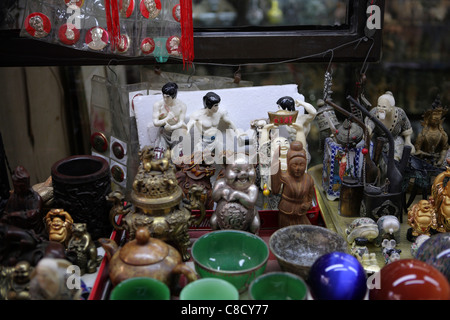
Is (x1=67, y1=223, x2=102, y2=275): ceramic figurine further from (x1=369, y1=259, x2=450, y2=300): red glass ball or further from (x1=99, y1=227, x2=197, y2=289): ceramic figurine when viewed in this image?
(x1=369, y1=259, x2=450, y2=300): red glass ball

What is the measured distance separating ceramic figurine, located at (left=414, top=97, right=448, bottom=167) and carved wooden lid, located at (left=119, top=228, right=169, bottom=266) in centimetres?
140

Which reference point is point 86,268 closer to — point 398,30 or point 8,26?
point 8,26

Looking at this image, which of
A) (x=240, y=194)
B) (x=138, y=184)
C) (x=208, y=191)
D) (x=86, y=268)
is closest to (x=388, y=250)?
(x=240, y=194)

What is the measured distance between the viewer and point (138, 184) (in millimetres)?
1726

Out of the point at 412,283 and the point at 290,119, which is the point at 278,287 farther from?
Answer: the point at 290,119

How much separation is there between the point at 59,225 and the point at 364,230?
3.73ft

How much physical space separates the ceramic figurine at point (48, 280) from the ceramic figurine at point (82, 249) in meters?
0.34

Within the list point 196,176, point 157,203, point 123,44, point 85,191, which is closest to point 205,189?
point 196,176

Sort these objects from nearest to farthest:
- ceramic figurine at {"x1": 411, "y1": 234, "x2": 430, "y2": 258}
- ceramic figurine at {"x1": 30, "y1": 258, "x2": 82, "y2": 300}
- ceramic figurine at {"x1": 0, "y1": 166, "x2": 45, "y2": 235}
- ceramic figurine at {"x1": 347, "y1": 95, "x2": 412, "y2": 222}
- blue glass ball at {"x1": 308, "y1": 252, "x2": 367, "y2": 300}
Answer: ceramic figurine at {"x1": 30, "y1": 258, "x2": 82, "y2": 300}
blue glass ball at {"x1": 308, "y1": 252, "x2": 367, "y2": 300}
ceramic figurine at {"x1": 0, "y1": 166, "x2": 45, "y2": 235}
ceramic figurine at {"x1": 411, "y1": 234, "x2": 430, "y2": 258}
ceramic figurine at {"x1": 347, "y1": 95, "x2": 412, "y2": 222}

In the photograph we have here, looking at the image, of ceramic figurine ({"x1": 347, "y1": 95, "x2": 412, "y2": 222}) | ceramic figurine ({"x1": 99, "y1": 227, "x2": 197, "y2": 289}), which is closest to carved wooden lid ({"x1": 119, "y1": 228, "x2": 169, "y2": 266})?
ceramic figurine ({"x1": 99, "y1": 227, "x2": 197, "y2": 289})

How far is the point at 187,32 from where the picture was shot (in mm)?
2254

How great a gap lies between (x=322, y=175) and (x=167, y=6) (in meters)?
1.10

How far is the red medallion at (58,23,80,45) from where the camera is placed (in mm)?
2252

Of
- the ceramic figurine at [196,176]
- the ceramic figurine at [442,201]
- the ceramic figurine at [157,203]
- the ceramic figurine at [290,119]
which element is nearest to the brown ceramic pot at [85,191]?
the ceramic figurine at [157,203]
